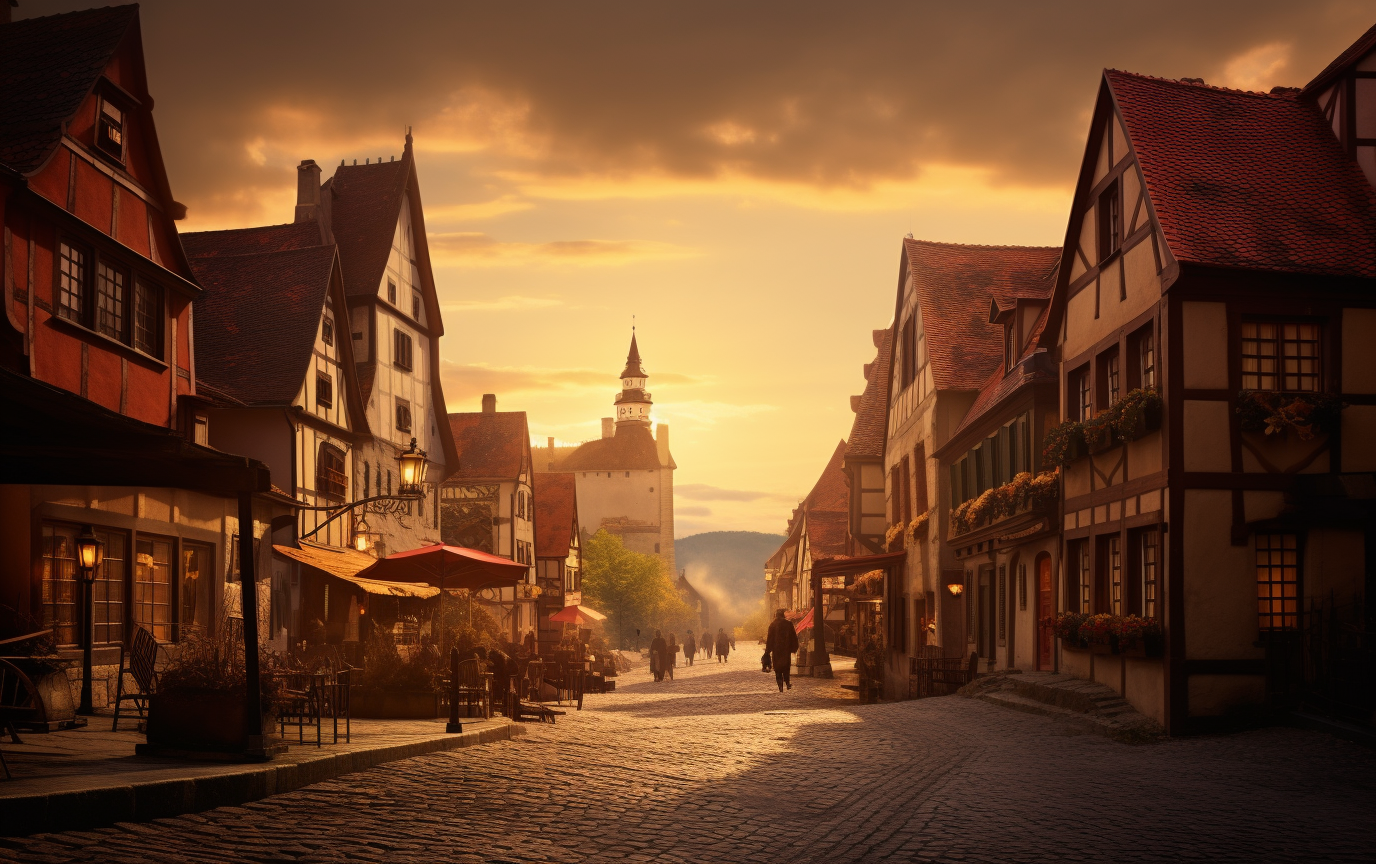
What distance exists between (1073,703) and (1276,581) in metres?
3.44

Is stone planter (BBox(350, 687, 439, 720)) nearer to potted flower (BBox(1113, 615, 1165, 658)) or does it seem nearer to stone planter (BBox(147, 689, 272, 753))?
stone planter (BBox(147, 689, 272, 753))

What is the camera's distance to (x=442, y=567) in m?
20.0

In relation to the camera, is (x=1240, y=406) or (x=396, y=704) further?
(x=396, y=704)

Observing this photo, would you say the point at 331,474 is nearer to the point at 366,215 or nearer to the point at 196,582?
the point at 196,582

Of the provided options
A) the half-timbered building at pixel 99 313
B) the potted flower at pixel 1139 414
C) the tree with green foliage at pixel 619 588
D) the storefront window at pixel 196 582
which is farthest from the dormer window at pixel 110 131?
the tree with green foliage at pixel 619 588

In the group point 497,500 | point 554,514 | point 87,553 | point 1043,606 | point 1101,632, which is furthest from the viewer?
point 554,514

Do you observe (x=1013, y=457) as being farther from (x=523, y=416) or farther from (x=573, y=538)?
(x=573, y=538)

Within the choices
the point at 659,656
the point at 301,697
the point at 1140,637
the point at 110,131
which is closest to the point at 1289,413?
the point at 1140,637

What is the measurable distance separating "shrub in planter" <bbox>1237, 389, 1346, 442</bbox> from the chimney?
25630 mm

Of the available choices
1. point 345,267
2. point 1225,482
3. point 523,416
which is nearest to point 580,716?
point 1225,482

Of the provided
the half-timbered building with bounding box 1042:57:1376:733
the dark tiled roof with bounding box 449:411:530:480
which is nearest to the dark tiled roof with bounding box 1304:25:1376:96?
the half-timbered building with bounding box 1042:57:1376:733

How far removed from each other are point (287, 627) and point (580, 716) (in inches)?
286

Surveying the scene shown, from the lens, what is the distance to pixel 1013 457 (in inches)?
1009

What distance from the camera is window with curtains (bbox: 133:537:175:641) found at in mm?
19688
